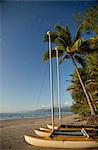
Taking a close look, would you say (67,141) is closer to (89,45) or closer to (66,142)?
(66,142)

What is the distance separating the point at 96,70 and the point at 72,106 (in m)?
2.28

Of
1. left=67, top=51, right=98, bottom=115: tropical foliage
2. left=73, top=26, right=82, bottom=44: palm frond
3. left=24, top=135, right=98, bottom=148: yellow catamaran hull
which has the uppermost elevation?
left=73, top=26, right=82, bottom=44: palm frond

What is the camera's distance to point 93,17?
6547 millimetres

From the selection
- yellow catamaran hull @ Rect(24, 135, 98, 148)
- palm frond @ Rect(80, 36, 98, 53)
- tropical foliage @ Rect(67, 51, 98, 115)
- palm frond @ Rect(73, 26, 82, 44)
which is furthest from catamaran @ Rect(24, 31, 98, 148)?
palm frond @ Rect(73, 26, 82, 44)

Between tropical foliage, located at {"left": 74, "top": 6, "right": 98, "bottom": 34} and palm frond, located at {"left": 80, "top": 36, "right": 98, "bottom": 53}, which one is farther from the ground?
tropical foliage, located at {"left": 74, "top": 6, "right": 98, "bottom": 34}

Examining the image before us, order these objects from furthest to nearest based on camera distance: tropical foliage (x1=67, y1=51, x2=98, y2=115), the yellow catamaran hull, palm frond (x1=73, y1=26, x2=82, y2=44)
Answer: palm frond (x1=73, y1=26, x2=82, y2=44)
tropical foliage (x1=67, y1=51, x2=98, y2=115)
the yellow catamaran hull

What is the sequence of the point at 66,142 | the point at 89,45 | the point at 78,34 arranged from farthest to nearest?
the point at 78,34 < the point at 89,45 < the point at 66,142

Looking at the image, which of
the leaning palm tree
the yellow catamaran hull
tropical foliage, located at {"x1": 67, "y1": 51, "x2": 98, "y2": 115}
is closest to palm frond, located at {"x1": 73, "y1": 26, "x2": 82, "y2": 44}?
the leaning palm tree

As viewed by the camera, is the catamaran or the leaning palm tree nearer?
the catamaran

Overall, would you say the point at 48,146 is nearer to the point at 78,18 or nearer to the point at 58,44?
the point at 58,44

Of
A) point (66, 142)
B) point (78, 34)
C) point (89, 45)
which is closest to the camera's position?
point (66, 142)

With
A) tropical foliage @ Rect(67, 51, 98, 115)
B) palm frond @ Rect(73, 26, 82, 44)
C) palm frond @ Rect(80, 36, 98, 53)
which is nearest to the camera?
palm frond @ Rect(80, 36, 98, 53)

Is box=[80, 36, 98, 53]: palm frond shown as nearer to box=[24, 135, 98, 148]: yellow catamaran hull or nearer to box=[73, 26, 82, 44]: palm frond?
box=[73, 26, 82, 44]: palm frond

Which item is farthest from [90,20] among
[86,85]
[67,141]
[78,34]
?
[67,141]
